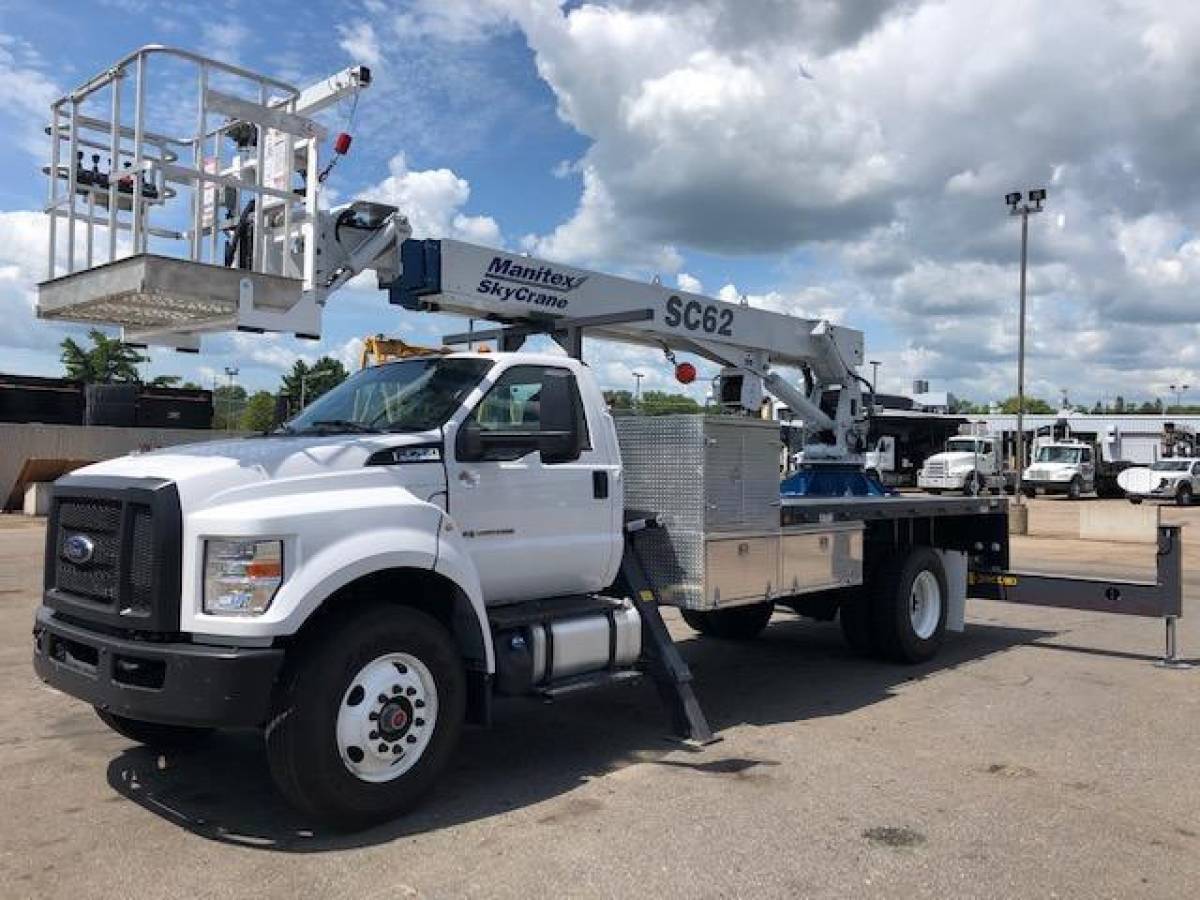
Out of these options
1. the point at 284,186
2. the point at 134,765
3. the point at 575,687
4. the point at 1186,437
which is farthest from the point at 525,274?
the point at 1186,437


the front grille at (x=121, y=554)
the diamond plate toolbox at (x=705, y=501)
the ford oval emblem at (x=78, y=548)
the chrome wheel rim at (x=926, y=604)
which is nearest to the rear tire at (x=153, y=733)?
the front grille at (x=121, y=554)

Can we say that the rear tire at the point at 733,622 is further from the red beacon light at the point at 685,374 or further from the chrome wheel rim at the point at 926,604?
the red beacon light at the point at 685,374

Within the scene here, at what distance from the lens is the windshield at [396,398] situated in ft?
19.1

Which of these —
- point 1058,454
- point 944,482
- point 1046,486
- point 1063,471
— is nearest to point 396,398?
point 944,482

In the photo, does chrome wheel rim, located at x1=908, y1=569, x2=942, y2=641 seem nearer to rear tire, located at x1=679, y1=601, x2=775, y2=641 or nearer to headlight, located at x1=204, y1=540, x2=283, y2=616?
rear tire, located at x1=679, y1=601, x2=775, y2=641

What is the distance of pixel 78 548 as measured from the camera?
5094 millimetres

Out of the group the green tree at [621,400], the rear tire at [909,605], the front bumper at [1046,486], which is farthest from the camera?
the front bumper at [1046,486]

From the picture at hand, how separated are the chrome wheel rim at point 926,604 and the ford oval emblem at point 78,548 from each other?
22.2 ft

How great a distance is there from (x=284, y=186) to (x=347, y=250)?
1.14m

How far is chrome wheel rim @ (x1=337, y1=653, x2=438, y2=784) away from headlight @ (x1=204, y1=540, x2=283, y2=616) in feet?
1.94

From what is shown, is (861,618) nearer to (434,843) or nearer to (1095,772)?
(1095,772)

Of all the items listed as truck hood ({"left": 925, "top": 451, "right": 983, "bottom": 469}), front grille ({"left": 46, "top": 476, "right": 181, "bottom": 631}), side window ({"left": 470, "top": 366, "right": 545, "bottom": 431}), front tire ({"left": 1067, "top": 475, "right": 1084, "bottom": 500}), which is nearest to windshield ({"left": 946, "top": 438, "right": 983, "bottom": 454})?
truck hood ({"left": 925, "top": 451, "right": 983, "bottom": 469})

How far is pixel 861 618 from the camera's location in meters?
9.01

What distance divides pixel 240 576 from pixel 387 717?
0.98 m
